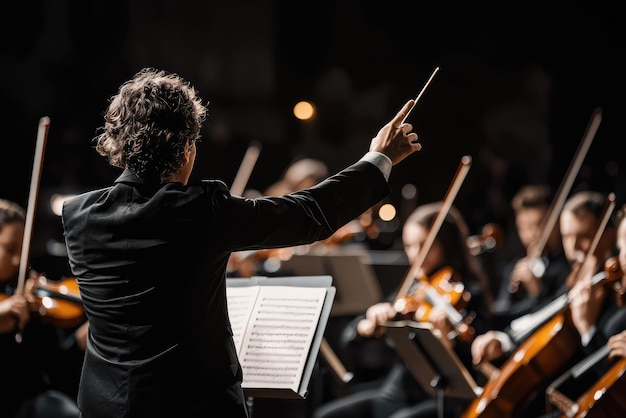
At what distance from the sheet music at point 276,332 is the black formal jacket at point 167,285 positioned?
11.8 inches

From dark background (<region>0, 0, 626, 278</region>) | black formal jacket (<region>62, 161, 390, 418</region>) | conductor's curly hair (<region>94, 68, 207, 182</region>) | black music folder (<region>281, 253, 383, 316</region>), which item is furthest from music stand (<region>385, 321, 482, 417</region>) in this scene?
dark background (<region>0, 0, 626, 278</region>)

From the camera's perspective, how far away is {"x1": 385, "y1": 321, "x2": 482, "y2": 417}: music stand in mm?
2742

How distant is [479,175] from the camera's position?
5773 millimetres

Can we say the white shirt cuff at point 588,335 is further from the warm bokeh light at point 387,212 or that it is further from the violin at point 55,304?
the warm bokeh light at point 387,212

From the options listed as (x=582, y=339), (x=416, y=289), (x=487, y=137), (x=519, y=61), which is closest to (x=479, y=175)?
(x=487, y=137)

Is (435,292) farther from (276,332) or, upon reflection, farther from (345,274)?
(276,332)

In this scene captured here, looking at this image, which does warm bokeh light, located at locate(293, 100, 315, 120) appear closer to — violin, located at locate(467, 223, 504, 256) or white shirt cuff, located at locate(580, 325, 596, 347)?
violin, located at locate(467, 223, 504, 256)

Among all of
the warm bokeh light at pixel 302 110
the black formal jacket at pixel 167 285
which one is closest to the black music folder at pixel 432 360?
the black formal jacket at pixel 167 285

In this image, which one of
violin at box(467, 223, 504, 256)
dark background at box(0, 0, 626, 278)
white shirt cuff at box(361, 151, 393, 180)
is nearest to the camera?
white shirt cuff at box(361, 151, 393, 180)

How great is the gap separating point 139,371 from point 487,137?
4.53 metres

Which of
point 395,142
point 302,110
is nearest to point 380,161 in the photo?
point 395,142

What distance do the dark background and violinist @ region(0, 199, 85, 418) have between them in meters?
2.36

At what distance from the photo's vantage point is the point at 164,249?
1592mm

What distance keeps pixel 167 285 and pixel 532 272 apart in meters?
2.85
